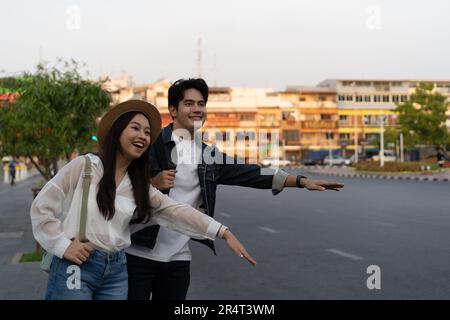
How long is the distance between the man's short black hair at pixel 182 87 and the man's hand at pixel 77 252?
1088 millimetres

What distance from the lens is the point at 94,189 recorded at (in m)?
2.79

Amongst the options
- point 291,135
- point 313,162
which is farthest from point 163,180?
point 291,135

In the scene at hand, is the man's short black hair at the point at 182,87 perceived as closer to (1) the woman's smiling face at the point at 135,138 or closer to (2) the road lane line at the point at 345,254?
(1) the woman's smiling face at the point at 135,138

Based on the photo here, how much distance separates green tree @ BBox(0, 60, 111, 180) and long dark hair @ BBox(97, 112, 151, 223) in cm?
686

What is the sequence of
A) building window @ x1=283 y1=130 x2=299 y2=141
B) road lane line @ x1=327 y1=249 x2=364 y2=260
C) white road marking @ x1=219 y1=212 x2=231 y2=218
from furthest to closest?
building window @ x1=283 y1=130 x2=299 y2=141, white road marking @ x1=219 y1=212 x2=231 y2=218, road lane line @ x1=327 y1=249 x2=364 y2=260

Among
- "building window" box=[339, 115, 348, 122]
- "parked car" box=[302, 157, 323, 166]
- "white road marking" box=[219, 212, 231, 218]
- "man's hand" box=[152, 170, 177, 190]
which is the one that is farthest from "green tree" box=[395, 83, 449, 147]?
"man's hand" box=[152, 170, 177, 190]

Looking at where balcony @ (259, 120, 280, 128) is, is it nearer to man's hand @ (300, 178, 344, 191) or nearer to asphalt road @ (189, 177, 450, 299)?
asphalt road @ (189, 177, 450, 299)

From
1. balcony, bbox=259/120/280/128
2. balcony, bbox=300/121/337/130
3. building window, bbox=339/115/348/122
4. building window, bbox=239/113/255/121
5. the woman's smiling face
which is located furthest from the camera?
building window, bbox=339/115/348/122

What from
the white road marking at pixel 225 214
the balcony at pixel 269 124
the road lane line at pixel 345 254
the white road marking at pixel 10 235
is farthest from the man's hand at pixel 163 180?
the balcony at pixel 269 124

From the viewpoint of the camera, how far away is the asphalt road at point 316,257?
659 centimetres

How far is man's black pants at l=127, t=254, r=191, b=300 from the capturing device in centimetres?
329
